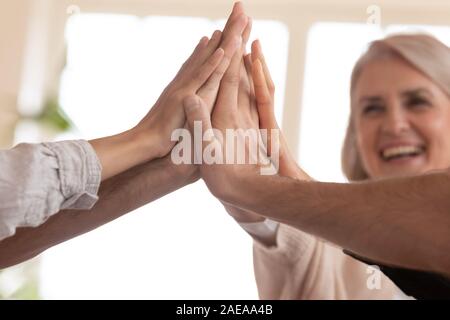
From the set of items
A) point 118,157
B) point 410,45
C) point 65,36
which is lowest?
point 118,157

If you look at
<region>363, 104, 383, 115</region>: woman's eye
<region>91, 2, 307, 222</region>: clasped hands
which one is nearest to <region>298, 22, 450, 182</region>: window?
<region>363, 104, 383, 115</region>: woman's eye

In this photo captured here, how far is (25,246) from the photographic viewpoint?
1.13 m

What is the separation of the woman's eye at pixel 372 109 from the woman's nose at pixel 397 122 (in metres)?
0.04

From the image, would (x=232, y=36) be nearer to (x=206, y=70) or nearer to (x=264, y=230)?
(x=206, y=70)

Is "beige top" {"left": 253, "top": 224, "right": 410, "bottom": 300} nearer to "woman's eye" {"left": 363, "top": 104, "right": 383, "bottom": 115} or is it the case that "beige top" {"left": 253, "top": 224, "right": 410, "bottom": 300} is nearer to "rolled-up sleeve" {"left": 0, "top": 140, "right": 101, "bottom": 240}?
"woman's eye" {"left": 363, "top": 104, "right": 383, "bottom": 115}

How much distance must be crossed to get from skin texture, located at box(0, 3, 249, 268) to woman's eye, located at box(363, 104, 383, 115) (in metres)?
0.57

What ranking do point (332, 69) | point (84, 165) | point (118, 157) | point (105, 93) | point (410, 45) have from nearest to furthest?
1. point (84, 165)
2. point (118, 157)
3. point (410, 45)
4. point (332, 69)
5. point (105, 93)

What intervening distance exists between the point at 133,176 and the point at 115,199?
0.19 feet

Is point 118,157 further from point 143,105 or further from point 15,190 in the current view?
point 143,105

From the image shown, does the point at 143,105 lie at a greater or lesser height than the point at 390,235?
greater

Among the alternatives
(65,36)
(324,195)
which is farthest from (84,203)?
(65,36)

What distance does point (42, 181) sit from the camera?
895 millimetres

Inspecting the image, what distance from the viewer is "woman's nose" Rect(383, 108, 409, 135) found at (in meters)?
1.64
